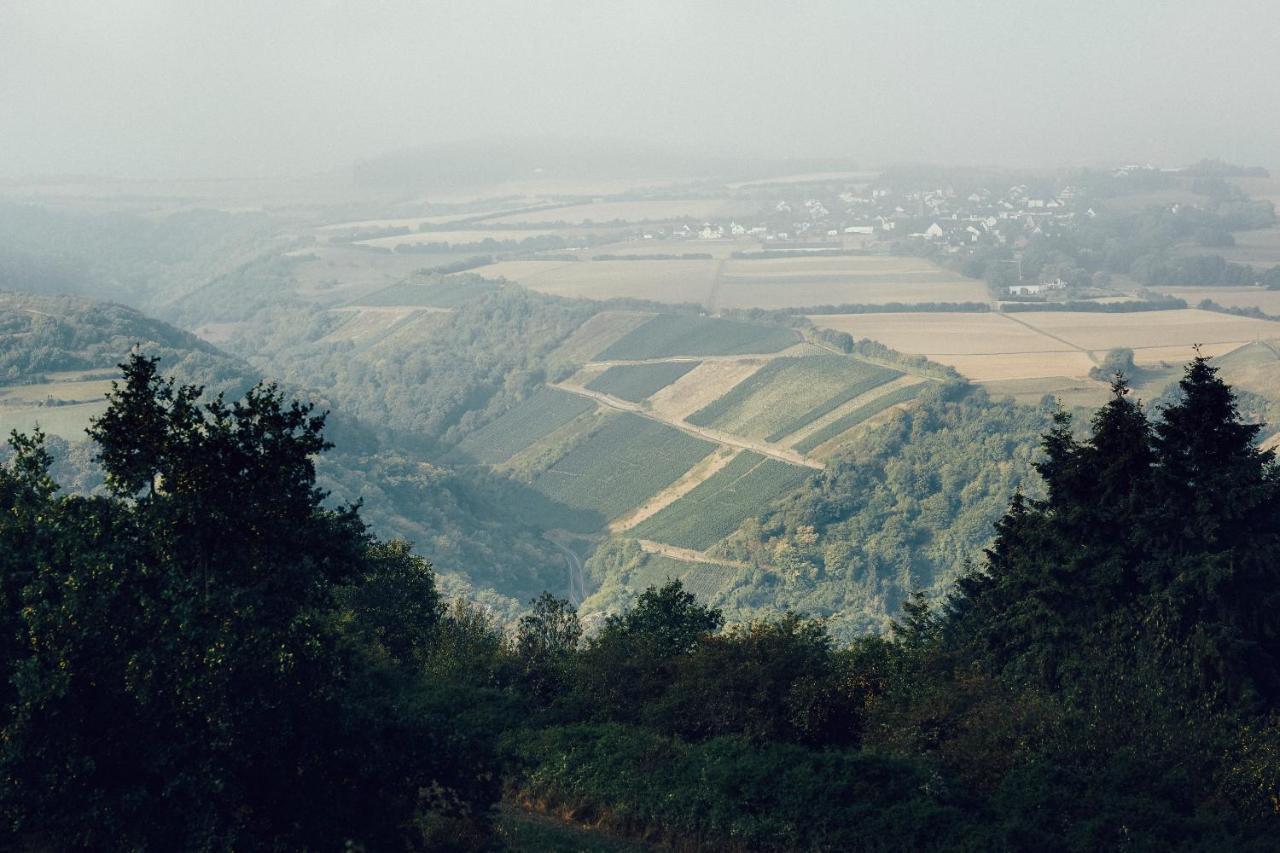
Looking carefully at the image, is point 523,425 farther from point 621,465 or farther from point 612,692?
point 612,692

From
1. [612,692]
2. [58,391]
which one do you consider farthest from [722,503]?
[612,692]

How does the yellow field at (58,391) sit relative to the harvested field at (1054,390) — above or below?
above

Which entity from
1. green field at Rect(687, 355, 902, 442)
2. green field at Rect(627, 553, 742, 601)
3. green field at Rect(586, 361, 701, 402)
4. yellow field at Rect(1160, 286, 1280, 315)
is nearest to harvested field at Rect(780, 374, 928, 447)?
green field at Rect(687, 355, 902, 442)

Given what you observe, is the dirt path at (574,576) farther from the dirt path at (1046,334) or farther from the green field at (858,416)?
the dirt path at (1046,334)

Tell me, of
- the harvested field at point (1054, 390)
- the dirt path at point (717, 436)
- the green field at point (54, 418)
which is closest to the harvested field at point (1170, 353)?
the harvested field at point (1054, 390)

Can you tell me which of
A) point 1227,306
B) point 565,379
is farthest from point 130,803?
point 1227,306
